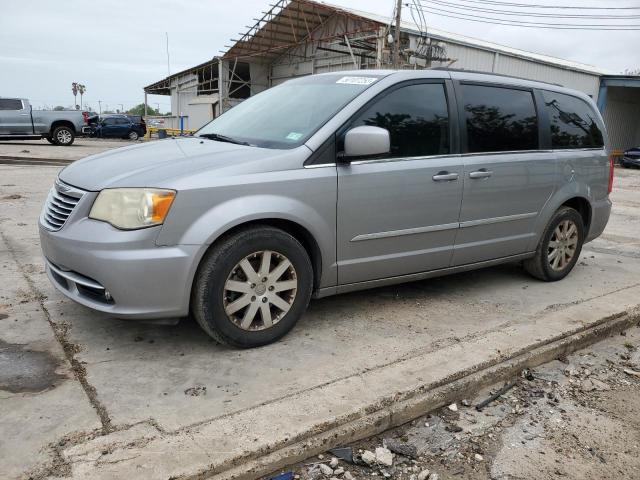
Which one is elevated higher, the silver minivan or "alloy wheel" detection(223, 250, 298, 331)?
the silver minivan

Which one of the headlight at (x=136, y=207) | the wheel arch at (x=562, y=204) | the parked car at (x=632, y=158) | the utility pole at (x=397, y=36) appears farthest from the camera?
the parked car at (x=632, y=158)

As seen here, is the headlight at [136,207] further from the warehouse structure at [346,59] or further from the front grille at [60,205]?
the warehouse structure at [346,59]

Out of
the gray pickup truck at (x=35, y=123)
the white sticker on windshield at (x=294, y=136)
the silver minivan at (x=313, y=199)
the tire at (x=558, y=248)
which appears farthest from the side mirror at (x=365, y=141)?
the gray pickup truck at (x=35, y=123)

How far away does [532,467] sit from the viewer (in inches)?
96.3

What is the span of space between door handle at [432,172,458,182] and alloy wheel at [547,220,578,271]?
4.89 ft

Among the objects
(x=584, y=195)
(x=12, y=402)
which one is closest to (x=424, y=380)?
(x=12, y=402)

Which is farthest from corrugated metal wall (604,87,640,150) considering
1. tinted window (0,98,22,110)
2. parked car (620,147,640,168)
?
tinted window (0,98,22,110)

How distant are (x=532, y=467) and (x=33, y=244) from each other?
4922mm

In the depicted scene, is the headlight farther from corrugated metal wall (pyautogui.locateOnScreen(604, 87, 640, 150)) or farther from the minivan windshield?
corrugated metal wall (pyautogui.locateOnScreen(604, 87, 640, 150))

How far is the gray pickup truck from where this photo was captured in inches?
752

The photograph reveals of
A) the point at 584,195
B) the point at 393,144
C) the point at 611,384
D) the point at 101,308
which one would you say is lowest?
the point at 611,384

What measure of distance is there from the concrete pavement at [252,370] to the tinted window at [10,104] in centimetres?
1726

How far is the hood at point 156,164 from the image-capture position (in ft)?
9.62

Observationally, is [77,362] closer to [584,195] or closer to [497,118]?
[497,118]
